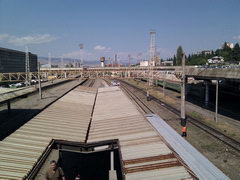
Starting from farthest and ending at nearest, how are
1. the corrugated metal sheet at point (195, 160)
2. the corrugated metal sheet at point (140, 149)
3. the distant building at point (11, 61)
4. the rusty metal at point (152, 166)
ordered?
1. the distant building at point (11, 61)
2. the corrugated metal sheet at point (195, 160)
3. the rusty metal at point (152, 166)
4. the corrugated metal sheet at point (140, 149)

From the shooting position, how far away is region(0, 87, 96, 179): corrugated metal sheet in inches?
376

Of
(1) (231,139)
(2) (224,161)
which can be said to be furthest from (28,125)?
(1) (231,139)

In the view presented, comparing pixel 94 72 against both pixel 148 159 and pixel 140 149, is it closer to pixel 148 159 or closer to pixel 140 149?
pixel 140 149

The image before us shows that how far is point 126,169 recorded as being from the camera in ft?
31.1

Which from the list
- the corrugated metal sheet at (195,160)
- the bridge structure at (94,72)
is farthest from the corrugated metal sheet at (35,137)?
the bridge structure at (94,72)

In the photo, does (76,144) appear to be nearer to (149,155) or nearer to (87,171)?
(87,171)

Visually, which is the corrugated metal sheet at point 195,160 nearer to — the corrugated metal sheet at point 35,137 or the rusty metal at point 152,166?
the rusty metal at point 152,166

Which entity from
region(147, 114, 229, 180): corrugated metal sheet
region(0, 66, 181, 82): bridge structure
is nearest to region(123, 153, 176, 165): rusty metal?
region(147, 114, 229, 180): corrugated metal sheet

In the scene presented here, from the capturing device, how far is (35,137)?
12945mm

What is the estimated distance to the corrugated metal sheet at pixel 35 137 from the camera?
9.55 metres

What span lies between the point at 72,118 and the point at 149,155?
1021 cm

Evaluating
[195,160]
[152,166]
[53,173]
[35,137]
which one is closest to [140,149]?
[152,166]

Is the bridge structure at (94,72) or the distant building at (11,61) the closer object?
the bridge structure at (94,72)

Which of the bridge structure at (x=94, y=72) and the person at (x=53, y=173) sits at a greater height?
the bridge structure at (x=94, y=72)
